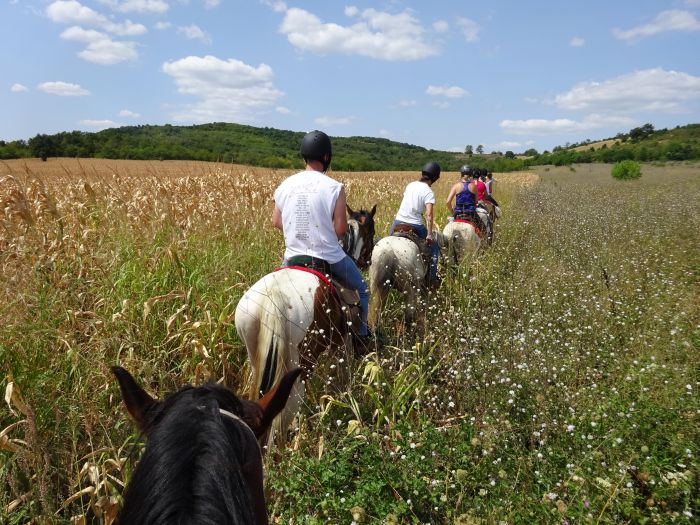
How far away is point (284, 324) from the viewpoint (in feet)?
10.8

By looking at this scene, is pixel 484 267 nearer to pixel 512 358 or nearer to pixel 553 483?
pixel 512 358

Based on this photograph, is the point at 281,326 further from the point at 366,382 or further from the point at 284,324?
the point at 366,382

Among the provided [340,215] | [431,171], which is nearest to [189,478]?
[340,215]

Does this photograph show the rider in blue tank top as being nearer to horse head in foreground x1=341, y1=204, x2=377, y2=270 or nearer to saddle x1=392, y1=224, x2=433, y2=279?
saddle x1=392, y1=224, x2=433, y2=279

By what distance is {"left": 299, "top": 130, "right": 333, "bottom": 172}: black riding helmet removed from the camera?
3828 mm

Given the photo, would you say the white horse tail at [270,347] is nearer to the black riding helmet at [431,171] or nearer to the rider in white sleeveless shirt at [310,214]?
the rider in white sleeveless shirt at [310,214]

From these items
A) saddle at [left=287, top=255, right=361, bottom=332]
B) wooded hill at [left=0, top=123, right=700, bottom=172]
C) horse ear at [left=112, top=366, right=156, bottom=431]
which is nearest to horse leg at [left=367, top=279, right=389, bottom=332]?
saddle at [left=287, top=255, right=361, bottom=332]

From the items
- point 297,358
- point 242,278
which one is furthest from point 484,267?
point 297,358

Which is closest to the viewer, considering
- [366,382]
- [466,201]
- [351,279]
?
[351,279]

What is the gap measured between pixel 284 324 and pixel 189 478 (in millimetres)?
2193

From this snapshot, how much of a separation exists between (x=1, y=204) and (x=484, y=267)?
6538 mm

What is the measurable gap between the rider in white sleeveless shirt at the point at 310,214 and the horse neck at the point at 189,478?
2466 millimetres

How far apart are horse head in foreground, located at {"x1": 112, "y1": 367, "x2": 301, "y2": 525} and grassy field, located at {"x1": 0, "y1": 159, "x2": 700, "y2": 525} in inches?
12.9

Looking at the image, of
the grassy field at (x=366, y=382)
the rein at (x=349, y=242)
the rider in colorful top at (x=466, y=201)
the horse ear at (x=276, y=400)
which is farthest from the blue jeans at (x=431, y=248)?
the horse ear at (x=276, y=400)
